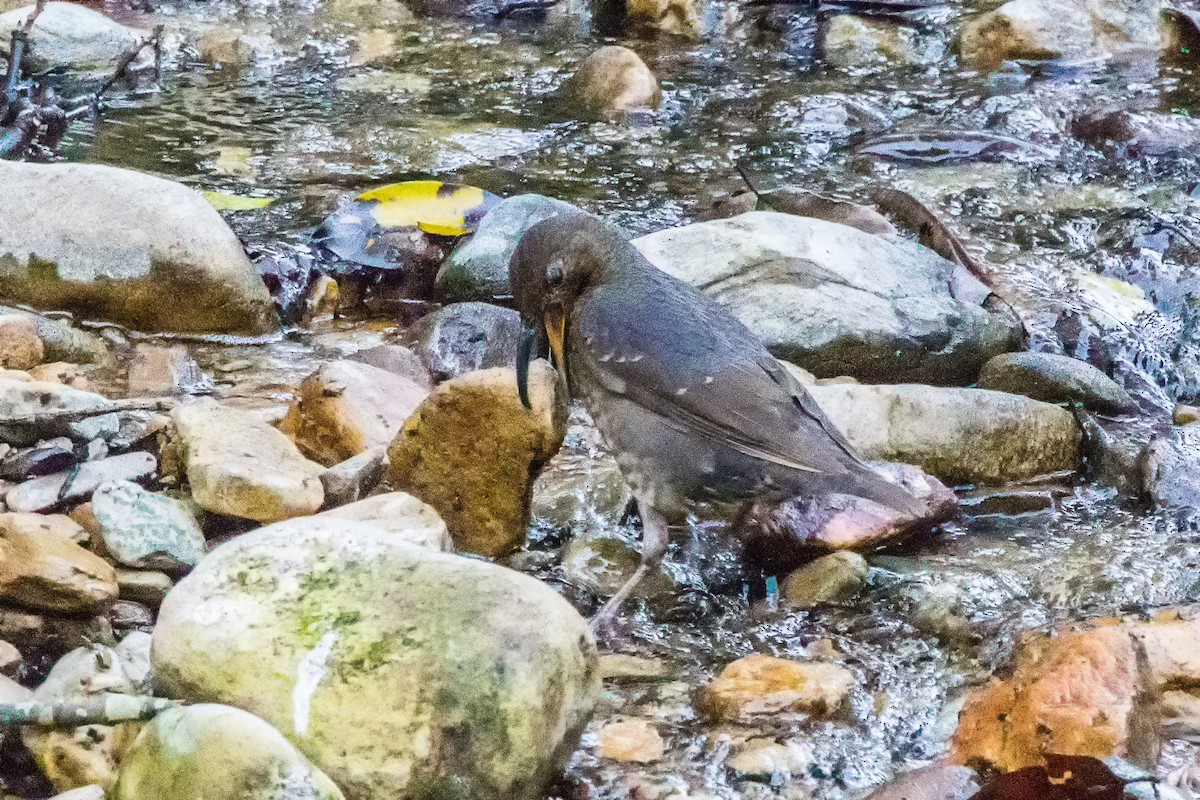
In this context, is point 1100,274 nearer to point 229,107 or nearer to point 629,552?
point 629,552

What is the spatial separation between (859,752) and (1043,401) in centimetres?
217

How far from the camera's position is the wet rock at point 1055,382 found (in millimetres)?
Result: 5047

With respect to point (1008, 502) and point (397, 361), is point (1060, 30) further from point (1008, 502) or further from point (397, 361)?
point (397, 361)

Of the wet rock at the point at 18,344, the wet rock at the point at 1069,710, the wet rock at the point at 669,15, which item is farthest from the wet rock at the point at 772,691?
the wet rock at the point at 669,15

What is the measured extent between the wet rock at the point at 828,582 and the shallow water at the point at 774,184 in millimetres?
60

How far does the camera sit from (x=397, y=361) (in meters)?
4.93

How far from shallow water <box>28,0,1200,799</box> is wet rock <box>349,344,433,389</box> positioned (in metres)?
0.35

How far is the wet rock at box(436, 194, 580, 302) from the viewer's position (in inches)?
226

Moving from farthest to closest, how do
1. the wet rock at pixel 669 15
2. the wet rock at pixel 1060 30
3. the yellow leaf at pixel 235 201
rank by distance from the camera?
the wet rock at pixel 669 15 < the wet rock at pixel 1060 30 < the yellow leaf at pixel 235 201

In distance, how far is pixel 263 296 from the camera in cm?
552

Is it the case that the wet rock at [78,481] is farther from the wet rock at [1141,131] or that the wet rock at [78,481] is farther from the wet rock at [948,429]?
Answer: the wet rock at [1141,131]

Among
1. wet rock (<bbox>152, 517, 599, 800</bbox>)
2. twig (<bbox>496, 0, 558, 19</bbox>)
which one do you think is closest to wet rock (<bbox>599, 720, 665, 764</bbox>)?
wet rock (<bbox>152, 517, 599, 800</bbox>)

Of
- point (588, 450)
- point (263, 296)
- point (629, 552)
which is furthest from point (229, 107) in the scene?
point (629, 552)

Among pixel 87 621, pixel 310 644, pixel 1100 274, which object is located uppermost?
pixel 310 644
